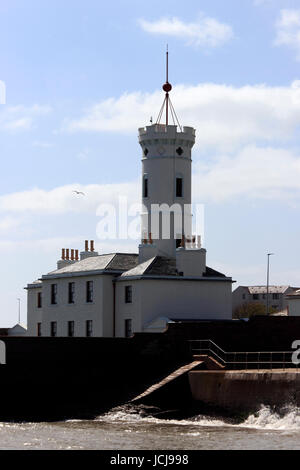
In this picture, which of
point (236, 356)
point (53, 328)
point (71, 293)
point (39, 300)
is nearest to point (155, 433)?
point (236, 356)

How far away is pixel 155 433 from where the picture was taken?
135ft

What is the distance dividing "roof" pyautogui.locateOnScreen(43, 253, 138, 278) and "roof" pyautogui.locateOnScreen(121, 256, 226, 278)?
1097 mm

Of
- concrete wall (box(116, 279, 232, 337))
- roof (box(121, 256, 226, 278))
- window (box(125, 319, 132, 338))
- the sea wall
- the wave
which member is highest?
roof (box(121, 256, 226, 278))

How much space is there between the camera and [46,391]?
48.2 meters

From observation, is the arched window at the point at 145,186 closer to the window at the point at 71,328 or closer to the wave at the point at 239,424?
the window at the point at 71,328

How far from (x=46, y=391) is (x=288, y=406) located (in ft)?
38.2

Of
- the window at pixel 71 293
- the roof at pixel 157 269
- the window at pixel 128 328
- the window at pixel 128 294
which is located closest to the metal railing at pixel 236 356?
the window at pixel 128 328

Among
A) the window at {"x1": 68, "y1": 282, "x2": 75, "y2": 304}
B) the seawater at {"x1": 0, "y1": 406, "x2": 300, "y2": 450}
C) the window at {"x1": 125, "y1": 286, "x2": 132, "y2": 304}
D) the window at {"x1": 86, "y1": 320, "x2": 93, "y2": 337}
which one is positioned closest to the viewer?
the seawater at {"x1": 0, "y1": 406, "x2": 300, "y2": 450}

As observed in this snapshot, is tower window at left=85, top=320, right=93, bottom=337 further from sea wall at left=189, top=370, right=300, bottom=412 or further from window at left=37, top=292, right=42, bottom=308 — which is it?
sea wall at left=189, top=370, right=300, bottom=412

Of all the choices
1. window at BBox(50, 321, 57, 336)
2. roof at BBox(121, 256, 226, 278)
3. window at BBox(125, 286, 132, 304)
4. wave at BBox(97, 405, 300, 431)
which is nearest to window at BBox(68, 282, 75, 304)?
window at BBox(50, 321, 57, 336)

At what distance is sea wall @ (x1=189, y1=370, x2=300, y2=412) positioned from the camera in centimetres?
4253

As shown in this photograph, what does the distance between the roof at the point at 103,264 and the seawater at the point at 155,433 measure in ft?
41.5

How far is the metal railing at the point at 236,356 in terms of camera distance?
49.0 metres

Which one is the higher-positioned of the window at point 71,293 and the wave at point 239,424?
the window at point 71,293
